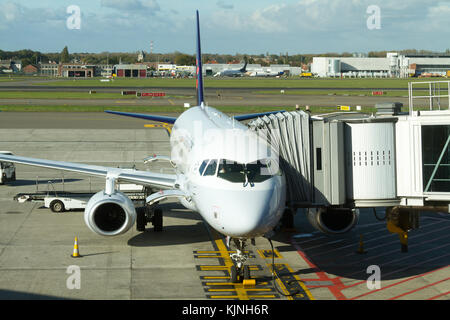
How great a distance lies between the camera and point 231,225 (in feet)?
54.3

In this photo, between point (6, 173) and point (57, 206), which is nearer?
point (57, 206)

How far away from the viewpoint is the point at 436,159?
19.5 meters

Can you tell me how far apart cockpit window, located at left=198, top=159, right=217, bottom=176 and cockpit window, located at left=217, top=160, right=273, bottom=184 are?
0.28 metres

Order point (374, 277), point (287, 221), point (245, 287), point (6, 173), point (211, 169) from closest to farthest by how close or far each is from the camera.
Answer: point (211, 169) < point (245, 287) < point (374, 277) < point (287, 221) < point (6, 173)

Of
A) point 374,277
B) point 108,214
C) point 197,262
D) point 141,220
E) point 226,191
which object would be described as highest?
point 226,191

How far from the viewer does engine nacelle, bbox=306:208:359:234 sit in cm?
2242

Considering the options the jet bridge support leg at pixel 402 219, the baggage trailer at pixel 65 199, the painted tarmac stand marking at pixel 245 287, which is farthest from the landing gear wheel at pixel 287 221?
the baggage trailer at pixel 65 199

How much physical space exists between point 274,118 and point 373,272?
6.14 metres

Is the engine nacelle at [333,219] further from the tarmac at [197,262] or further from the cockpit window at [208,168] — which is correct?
the cockpit window at [208,168]

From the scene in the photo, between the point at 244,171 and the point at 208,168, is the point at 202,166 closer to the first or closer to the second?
the point at 208,168

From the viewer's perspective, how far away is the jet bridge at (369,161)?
19406 mm

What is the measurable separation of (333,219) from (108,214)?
330 inches

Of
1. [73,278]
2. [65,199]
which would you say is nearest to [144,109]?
[65,199]
